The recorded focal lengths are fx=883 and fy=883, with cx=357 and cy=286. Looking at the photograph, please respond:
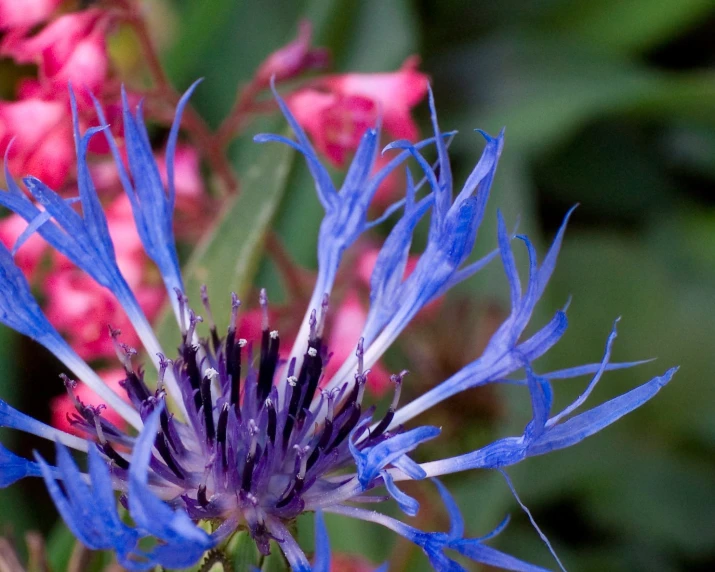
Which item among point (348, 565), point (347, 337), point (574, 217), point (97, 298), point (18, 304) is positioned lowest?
point (574, 217)

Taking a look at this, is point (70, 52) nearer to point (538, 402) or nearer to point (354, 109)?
point (354, 109)

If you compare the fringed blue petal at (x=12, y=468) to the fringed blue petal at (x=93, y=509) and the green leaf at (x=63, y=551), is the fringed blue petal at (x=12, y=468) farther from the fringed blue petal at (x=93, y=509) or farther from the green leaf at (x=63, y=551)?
the green leaf at (x=63, y=551)

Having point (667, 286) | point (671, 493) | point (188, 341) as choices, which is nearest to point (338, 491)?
point (188, 341)

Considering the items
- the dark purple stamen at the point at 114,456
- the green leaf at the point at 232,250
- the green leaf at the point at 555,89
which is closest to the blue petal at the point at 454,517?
the dark purple stamen at the point at 114,456

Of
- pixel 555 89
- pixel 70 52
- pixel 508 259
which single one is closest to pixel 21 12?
pixel 70 52

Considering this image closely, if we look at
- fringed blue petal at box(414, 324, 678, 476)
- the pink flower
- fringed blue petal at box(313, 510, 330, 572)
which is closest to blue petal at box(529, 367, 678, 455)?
fringed blue petal at box(414, 324, 678, 476)

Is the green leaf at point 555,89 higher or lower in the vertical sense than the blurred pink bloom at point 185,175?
lower

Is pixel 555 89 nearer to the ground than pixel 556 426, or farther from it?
nearer to the ground
